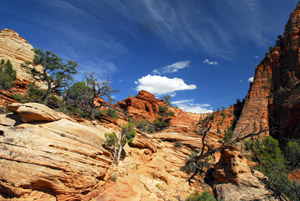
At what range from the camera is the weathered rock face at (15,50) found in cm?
3222

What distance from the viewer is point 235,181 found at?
42.0 ft

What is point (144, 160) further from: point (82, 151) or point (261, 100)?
point (261, 100)

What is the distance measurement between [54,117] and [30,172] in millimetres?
4373

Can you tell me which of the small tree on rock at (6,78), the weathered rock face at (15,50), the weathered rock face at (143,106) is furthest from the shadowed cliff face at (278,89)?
the weathered rock face at (15,50)

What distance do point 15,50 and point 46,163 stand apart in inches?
1671

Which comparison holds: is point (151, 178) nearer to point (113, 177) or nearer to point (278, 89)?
point (113, 177)

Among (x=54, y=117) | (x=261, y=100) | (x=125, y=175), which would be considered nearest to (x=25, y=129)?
(x=54, y=117)

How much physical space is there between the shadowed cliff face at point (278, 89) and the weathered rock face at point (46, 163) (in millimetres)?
43222

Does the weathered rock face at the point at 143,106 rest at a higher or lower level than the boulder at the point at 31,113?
higher

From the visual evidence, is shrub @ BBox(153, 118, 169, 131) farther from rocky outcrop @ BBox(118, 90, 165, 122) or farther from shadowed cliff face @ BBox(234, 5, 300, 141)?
shadowed cliff face @ BBox(234, 5, 300, 141)

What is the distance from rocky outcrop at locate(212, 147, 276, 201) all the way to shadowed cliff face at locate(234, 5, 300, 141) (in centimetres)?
3137

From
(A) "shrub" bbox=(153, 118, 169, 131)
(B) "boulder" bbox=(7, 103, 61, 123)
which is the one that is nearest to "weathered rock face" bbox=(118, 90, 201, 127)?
(A) "shrub" bbox=(153, 118, 169, 131)

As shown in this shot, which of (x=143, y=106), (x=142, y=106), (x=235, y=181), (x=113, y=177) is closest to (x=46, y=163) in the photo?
(x=113, y=177)

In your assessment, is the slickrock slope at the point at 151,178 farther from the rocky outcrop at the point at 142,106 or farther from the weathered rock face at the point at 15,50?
the rocky outcrop at the point at 142,106
